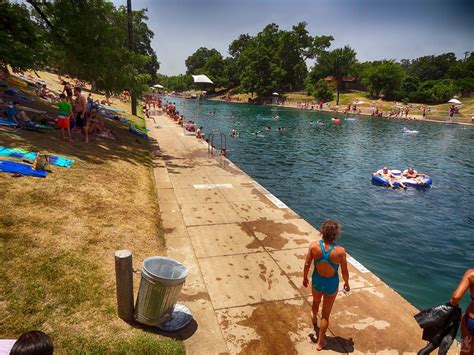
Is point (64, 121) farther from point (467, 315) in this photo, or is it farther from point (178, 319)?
point (467, 315)

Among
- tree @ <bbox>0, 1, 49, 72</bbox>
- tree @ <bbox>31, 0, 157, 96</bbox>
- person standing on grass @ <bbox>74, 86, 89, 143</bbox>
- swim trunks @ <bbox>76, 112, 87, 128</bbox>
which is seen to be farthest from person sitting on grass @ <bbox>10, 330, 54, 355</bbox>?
tree @ <bbox>31, 0, 157, 96</bbox>

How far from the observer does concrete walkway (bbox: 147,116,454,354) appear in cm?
473

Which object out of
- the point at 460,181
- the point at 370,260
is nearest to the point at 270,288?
the point at 370,260

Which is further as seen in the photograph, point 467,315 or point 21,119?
point 21,119

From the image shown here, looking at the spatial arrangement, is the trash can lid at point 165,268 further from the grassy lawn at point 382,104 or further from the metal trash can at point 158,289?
the grassy lawn at point 382,104

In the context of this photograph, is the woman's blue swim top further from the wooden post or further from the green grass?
the wooden post

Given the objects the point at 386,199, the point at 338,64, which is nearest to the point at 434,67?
the point at 338,64

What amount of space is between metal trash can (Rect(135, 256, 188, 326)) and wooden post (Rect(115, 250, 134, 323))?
14 cm

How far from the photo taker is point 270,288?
5969 millimetres

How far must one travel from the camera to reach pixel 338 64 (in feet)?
308

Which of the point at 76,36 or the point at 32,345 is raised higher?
the point at 76,36

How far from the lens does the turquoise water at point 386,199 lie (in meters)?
9.96

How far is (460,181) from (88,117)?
2304 centimetres

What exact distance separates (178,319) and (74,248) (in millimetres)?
2604
